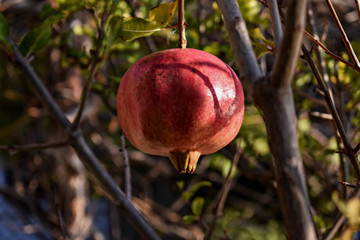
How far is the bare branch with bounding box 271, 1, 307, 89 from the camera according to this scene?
43cm

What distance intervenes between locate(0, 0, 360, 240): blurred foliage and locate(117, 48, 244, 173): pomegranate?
0.48 ft

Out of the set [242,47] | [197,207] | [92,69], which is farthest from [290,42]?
[197,207]

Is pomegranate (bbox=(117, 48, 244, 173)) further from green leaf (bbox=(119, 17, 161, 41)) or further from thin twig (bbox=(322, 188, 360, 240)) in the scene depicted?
thin twig (bbox=(322, 188, 360, 240))

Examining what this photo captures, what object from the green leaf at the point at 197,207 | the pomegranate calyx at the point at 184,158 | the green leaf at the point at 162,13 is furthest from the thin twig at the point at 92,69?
the green leaf at the point at 197,207

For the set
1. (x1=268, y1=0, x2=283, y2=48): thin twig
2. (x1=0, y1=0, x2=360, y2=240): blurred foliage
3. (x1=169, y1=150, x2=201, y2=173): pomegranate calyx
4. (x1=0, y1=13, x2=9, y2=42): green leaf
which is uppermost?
(x1=268, y1=0, x2=283, y2=48): thin twig

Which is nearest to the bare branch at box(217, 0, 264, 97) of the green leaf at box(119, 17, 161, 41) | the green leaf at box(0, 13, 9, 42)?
Result: the green leaf at box(119, 17, 161, 41)

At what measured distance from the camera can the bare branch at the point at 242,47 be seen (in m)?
0.52

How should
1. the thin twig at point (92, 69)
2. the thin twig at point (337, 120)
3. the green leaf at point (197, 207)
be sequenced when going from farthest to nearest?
the green leaf at point (197, 207) → the thin twig at point (92, 69) → the thin twig at point (337, 120)

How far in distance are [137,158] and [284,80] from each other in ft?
8.84

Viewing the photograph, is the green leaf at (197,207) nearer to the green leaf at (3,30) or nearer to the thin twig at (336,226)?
the thin twig at (336,226)

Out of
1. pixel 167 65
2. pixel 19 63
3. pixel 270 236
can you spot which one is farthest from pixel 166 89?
pixel 270 236

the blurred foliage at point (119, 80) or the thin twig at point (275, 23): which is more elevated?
the thin twig at point (275, 23)

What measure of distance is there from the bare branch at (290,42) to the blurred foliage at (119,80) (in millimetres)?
162

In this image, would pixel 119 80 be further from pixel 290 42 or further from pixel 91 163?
pixel 290 42
